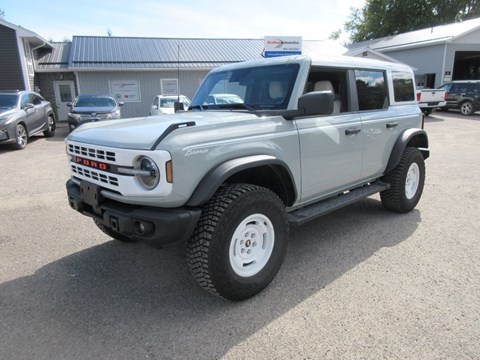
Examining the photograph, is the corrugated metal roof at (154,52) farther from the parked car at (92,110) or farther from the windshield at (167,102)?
the parked car at (92,110)

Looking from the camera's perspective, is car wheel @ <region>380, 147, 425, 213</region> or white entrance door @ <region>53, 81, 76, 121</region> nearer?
car wheel @ <region>380, 147, 425, 213</region>

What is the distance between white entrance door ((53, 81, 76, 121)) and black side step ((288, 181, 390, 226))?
19680 mm

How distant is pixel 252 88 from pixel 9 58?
18.1 meters

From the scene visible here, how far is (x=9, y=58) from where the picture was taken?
691 inches

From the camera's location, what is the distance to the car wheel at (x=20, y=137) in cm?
1091

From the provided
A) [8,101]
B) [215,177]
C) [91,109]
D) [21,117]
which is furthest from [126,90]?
[215,177]

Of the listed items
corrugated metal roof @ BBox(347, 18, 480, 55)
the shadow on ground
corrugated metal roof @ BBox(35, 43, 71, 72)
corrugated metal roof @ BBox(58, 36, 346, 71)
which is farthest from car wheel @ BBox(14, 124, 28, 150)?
corrugated metal roof @ BBox(347, 18, 480, 55)

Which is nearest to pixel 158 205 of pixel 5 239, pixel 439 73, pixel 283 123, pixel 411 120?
pixel 283 123

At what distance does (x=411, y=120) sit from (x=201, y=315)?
3.85m

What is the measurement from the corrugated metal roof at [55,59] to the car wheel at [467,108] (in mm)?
20577

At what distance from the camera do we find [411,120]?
16.6ft

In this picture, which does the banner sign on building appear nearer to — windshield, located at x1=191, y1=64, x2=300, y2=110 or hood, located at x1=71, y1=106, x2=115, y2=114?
hood, located at x1=71, y1=106, x2=115, y2=114

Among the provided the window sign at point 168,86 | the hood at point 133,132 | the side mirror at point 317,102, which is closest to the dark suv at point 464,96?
the window sign at point 168,86

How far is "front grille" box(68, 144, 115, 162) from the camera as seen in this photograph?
2.87m
